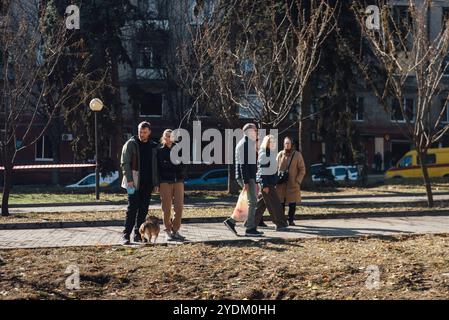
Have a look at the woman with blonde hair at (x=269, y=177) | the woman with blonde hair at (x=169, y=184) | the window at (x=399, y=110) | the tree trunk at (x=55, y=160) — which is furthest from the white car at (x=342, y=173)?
the woman with blonde hair at (x=169, y=184)

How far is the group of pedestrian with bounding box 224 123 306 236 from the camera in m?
10.9

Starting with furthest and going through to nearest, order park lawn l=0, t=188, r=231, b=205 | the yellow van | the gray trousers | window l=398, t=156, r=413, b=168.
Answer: window l=398, t=156, r=413, b=168 → the yellow van → park lawn l=0, t=188, r=231, b=205 → the gray trousers

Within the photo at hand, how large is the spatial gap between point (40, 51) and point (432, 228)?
37.5 ft

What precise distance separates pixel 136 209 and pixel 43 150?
3564cm

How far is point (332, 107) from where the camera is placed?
2745cm

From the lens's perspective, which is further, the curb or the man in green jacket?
the curb

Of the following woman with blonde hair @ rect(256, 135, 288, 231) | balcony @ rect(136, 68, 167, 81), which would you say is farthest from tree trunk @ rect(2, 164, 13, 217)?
balcony @ rect(136, 68, 167, 81)

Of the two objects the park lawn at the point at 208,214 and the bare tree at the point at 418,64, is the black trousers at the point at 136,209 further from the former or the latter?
Result: the bare tree at the point at 418,64

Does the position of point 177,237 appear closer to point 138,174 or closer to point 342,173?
point 138,174

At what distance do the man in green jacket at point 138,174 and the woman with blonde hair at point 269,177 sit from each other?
77.7 inches

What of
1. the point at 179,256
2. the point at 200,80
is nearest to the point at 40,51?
the point at 200,80

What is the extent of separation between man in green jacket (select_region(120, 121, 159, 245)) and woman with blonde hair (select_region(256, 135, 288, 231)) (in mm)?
1974

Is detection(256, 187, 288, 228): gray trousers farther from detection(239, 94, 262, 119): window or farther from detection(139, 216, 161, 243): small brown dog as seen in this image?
detection(239, 94, 262, 119): window
